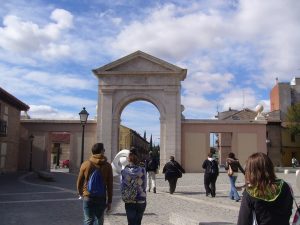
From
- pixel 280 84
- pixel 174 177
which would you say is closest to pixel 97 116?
pixel 174 177

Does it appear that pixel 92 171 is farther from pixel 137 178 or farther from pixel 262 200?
pixel 262 200

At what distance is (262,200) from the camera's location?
332cm

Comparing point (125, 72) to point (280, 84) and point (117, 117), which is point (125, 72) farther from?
point (280, 84)

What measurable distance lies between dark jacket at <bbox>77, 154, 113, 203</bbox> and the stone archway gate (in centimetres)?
2485

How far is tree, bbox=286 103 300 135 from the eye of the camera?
49.0 meters

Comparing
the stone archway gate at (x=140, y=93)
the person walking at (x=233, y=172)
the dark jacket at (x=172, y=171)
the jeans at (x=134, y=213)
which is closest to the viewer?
the jeans at (x=134, y=213)

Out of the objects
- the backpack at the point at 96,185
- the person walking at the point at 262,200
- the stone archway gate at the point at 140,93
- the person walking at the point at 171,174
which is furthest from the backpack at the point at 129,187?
the stone archway gate at the point at 140,93

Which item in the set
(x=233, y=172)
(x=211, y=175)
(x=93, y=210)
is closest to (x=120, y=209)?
(x=233, y=172)

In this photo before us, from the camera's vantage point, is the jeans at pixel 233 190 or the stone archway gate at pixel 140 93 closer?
the jeans at pixel 233 190

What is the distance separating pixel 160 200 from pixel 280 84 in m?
47.2

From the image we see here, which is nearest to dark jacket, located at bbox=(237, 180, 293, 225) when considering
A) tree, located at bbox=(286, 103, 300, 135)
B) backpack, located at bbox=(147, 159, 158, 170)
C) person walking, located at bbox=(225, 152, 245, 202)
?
person walking, located at bbox=(225, 152, 245, 202)

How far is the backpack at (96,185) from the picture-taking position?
5980mm

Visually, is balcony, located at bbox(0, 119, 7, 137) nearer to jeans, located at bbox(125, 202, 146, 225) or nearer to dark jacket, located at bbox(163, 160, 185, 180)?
dark jacket, located at bbox(163, 160, 185, 180)

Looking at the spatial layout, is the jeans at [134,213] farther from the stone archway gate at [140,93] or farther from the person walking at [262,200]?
the stone archway gate at [140,93]
